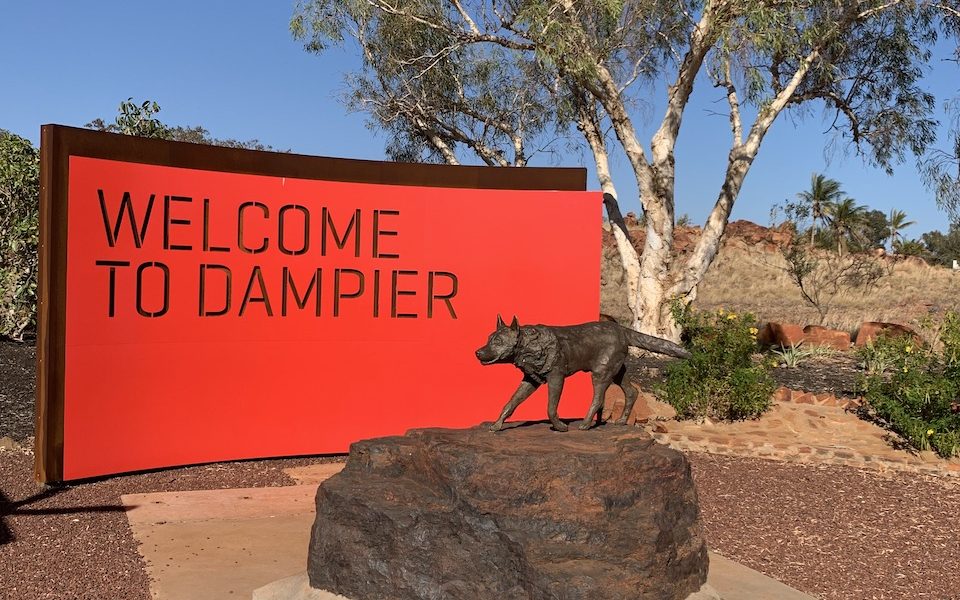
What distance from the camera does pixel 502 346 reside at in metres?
5.09

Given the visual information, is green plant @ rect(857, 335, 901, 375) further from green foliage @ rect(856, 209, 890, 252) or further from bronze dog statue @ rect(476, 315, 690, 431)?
green foliage @ rect(856, 209, 890, 252)

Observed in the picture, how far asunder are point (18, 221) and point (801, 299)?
24.3 meters

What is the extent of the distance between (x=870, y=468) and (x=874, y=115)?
34.8 ft

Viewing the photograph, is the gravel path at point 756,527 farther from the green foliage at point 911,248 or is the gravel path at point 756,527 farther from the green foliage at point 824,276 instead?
the green foliage at point 911,248

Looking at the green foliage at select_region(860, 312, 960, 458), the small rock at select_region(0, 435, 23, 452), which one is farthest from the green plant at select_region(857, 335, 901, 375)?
the small rock at select_region(0, 435, 23, 452)

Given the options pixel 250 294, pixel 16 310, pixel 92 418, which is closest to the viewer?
pixel 92 418

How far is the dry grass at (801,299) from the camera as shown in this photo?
2450 cm

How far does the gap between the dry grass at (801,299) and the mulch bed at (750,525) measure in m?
12.6

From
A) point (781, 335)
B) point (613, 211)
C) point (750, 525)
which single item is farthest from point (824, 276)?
point (750, 525)

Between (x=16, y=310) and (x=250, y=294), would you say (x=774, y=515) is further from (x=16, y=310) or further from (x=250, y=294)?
(x=16, y=310)

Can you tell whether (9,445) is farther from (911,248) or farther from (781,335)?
(911,248)

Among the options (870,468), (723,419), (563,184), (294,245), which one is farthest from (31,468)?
(870,468)

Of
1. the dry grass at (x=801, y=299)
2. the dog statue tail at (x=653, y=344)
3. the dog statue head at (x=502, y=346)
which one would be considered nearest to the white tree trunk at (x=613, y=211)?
the dry grass at (x=801, y=299)

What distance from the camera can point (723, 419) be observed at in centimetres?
1020
